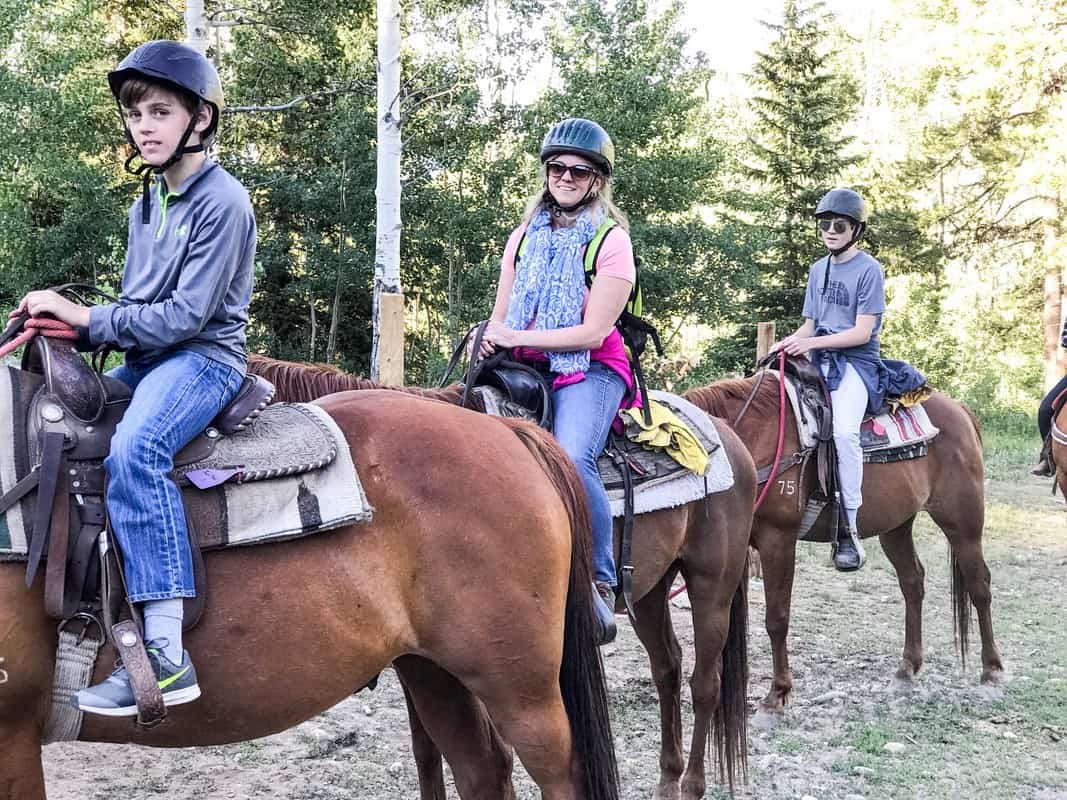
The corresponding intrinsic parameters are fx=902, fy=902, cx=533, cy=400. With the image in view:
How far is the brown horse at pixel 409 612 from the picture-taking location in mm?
2330

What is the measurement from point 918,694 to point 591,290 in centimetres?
376

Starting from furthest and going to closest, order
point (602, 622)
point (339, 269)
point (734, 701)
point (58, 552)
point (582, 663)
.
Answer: point (339, 269)
point (734, 701)
point (602, 622)
point (582, 663)
point (58, 552)

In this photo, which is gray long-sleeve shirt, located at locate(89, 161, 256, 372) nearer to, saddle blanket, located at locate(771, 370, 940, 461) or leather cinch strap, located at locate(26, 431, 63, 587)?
leather cinch strap, located at locate(26, 431, 63, 587)

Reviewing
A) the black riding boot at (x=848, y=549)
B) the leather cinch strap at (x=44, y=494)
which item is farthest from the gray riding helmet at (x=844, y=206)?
the leather cinch strap at (x=44, y=494)

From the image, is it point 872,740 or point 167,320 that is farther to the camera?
point 872,740

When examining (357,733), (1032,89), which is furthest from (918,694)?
(1032,89)

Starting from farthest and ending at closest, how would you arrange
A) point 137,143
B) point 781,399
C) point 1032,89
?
point 1032,89, point 781,399, point 137,143

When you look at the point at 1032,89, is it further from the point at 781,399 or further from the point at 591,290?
the point at 591,290

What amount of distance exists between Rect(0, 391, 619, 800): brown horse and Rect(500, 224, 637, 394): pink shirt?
2.81 feet

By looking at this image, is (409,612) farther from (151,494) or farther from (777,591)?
(777,591)

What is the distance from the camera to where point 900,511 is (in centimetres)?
588

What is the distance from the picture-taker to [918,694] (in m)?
5.62

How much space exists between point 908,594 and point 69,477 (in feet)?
17.9

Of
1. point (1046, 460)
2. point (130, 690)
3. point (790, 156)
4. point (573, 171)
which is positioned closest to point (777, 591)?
point (573, 171)
